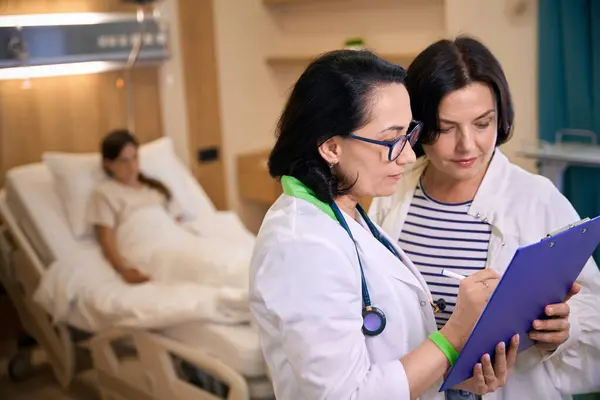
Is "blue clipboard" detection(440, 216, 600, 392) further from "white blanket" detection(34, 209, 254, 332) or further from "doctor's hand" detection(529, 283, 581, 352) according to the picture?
"white blanket" detection(34, 209, 254, 332)

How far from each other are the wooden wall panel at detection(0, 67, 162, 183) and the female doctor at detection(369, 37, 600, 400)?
2175 mm

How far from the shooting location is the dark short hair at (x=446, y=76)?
1.31 metres

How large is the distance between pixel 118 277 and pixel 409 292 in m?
1.84

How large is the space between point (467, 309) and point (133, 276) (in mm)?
1867

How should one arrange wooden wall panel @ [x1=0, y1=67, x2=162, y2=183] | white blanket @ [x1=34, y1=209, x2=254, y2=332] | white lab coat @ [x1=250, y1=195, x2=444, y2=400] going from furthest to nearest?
wooden wall panel @ [x1=0, y1=67, x2=162, y2=183] < white blanket @ [x1=34, y1=209, x2=254, y2=332] < white lab coat @ [x1=250, y1=195, x2=444, y2=400]

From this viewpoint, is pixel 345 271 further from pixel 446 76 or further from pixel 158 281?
pixel 158 281

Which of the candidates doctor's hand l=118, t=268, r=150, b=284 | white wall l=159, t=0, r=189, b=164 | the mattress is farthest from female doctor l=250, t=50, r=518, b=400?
white wall l=159, t=0, r=189, b=164

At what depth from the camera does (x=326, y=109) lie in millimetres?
1079

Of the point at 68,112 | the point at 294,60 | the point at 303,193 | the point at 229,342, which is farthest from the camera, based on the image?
the point at 294,60

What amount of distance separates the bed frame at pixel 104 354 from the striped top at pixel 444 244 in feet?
2.77

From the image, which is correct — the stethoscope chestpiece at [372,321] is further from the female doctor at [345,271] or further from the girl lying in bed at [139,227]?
the girl lying in bed at [139,227]

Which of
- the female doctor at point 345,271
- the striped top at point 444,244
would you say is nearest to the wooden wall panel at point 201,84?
the striped top at point 444,244

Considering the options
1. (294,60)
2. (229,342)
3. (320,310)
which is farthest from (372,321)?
(294,60)

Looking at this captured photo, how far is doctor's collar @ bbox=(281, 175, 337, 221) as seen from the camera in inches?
43.6
